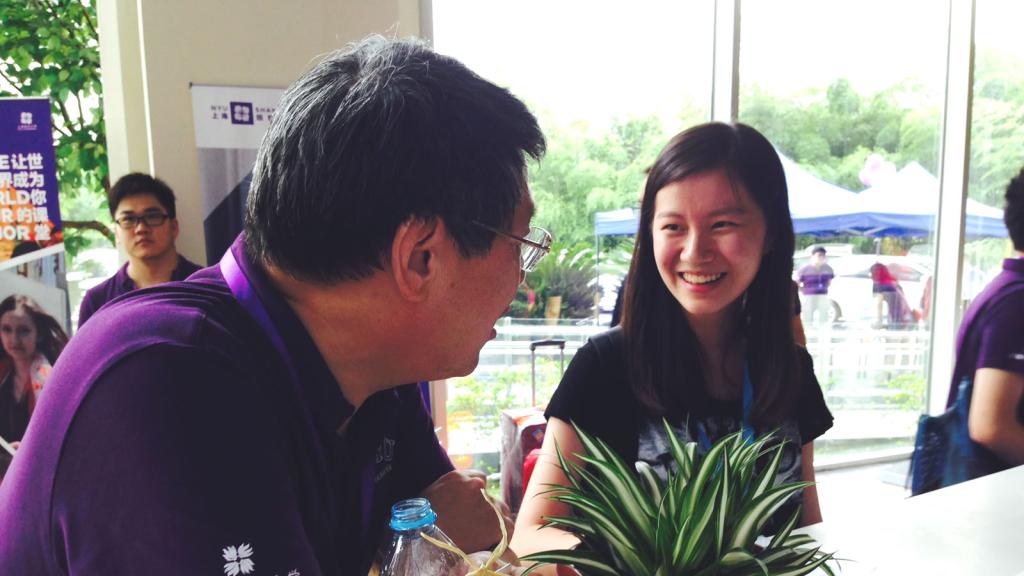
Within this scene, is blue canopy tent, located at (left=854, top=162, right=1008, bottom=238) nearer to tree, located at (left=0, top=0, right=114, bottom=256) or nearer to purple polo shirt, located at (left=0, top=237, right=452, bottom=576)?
tree, located at (left=0, top=0, right=114, bottom=256)

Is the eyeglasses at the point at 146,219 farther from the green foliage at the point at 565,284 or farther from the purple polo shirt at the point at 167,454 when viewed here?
the purple polo shirt at the point at 167,454

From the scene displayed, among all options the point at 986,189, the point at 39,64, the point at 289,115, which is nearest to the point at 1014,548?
the point at 289,115

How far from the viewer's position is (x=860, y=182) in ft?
16.4

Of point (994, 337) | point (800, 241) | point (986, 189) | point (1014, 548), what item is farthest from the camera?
point (986, 189)

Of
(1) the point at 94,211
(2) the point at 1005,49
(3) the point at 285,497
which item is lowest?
(3) the point at 285,497

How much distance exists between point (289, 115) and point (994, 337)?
87.9 inches

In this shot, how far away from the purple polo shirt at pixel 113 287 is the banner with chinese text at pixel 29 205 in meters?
0.14

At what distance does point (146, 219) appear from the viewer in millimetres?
3084

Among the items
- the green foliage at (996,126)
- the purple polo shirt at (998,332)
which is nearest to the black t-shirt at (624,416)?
the purple polo shirt at (998,332)

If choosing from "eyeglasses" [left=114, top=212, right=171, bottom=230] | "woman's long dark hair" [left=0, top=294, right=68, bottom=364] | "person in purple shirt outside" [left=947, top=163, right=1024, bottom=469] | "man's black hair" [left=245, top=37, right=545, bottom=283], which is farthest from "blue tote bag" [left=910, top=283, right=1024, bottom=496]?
"woman's long dark hair" [left=0, top=294, right=68, bottom=364]

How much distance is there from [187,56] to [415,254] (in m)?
2.91

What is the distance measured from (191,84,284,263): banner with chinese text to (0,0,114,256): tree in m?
0.72

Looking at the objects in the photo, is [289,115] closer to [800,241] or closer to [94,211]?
[94,211]

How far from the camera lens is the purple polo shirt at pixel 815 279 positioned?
5002mm
